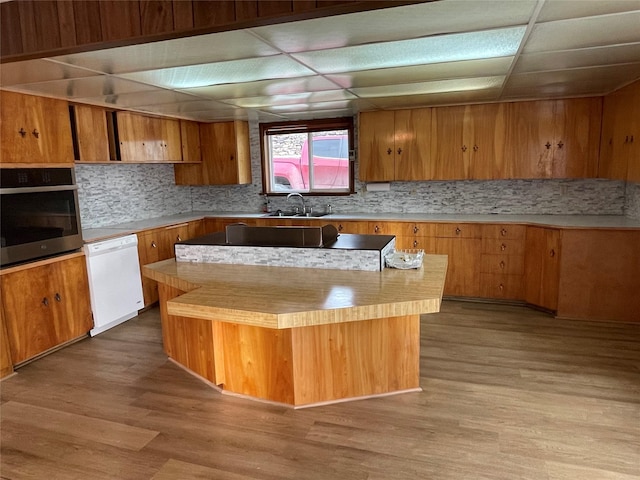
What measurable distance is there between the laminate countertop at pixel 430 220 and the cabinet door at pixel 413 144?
515 mm

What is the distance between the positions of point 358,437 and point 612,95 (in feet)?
12.9

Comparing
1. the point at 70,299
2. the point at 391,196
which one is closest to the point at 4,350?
the point at 70,299

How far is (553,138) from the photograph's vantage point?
4.38 meters

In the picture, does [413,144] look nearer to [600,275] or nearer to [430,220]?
[430,220]

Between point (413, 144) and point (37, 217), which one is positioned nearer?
point (37, 217)

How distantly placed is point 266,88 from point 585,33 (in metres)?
2.24

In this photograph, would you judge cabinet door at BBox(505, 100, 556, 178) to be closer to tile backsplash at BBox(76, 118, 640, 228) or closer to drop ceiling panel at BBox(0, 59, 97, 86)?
tile backsplash at BBox(76, 118, 640, 228)

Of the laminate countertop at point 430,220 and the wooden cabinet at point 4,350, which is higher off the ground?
the laminate countertop at point 430,220

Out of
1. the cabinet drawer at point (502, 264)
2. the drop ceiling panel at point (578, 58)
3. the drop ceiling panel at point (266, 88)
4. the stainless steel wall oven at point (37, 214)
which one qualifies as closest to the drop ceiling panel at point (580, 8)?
the drop ceiling panel at point (578, 58)

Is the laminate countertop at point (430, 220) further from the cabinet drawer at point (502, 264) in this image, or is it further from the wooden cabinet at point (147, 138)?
the wooden cabinet at point (147, 138)

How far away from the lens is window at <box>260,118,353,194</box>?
5.48 meters

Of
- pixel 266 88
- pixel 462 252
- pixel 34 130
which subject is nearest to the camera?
pixel 34 130

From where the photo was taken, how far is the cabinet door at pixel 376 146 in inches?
192

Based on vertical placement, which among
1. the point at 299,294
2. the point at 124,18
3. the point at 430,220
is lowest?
the point at 299,294
